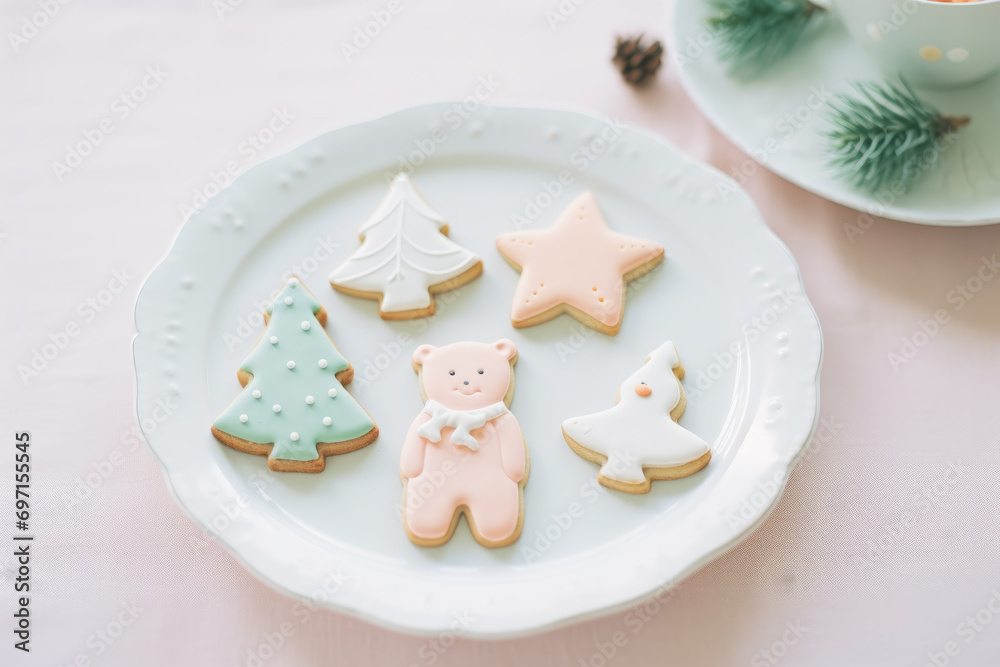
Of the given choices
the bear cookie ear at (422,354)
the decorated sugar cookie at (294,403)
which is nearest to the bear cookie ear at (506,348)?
the bear cookie ear at (422,354)

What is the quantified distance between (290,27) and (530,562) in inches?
50.5

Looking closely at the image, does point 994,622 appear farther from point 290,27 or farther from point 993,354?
point 290,27

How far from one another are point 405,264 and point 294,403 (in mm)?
300

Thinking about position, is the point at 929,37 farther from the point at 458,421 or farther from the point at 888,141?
the point at 458,421

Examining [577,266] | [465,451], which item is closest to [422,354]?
[465,451]

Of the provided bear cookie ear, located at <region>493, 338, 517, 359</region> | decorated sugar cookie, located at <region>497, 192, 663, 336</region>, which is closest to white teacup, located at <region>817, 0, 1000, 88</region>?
decorated sugar cookie, located at <region>497, 192, 663, 336</region>

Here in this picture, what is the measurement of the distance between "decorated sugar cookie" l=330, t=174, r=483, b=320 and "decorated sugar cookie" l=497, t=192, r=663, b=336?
9 centimetres

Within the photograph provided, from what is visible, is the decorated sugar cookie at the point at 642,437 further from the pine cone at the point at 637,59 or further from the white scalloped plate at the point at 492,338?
the pine cone at the point at 637,59

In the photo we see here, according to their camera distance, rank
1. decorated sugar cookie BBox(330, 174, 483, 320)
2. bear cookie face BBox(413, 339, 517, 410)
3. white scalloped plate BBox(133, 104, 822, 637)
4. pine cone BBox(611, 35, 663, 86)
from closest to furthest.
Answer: white scalloped plate BBox(133, 104, 822, 637) → bear cookie face BBox(413, 339, 517, 410) → decorated sugar cookie BBox(330, 174, 483, 320) → pine cone BBox(611, 35, 663, 86)

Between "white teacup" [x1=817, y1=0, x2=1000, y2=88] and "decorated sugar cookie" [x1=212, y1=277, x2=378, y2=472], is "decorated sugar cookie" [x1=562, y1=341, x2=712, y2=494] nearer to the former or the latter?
"decorated sugar cookie" [x1=212, y1=277, x2=378, y2=472]

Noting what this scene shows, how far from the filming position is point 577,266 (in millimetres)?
1443

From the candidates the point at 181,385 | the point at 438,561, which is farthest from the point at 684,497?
the point at 181,385

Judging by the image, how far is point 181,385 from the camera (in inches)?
52.8

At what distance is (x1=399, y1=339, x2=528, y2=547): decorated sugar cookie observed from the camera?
1229 mm
